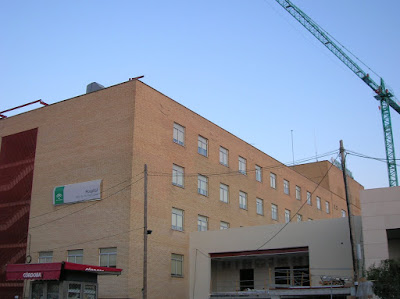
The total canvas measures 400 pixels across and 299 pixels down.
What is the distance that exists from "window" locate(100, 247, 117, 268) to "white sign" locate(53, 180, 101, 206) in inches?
152

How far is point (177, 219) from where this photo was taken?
129 ft

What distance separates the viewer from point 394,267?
24.0m

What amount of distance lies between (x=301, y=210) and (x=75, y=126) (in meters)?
32.1

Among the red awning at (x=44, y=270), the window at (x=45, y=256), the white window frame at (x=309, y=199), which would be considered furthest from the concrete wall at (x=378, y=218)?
the white window frame at (x=309, y=199)

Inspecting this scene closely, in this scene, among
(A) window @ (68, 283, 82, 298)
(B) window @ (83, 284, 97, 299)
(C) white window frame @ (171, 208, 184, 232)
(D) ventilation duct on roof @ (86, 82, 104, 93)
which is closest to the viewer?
(A) window @ (68, 283, 82, 298)

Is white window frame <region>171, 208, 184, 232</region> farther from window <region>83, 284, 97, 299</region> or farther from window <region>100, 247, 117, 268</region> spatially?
window <region>83, 284, 97, 299</region>

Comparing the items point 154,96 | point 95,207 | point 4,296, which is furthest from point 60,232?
point 154,96

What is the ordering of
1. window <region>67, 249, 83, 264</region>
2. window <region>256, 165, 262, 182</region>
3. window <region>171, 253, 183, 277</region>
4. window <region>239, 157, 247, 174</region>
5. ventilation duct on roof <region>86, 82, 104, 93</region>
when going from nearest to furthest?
1. window <region>67, 249, 83, 264</region>
2. window <region>171, 253, 183, 277</region>
3. ventilation duct on roof <region>86, 82, 104, 93</region>
4. window <region>239, 157, 247, 174</region>
5. window <region>256, 165, 262, 182</region>

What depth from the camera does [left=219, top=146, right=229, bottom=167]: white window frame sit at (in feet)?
154

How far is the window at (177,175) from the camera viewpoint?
3975 cm

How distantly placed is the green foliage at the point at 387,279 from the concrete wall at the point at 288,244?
8.67m

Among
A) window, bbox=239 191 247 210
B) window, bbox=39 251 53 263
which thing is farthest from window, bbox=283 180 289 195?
window, bbox=39 251 53 263

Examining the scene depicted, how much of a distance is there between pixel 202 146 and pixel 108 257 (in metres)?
13.7

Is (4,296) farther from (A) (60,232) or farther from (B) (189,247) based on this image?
(B) (189,247)
